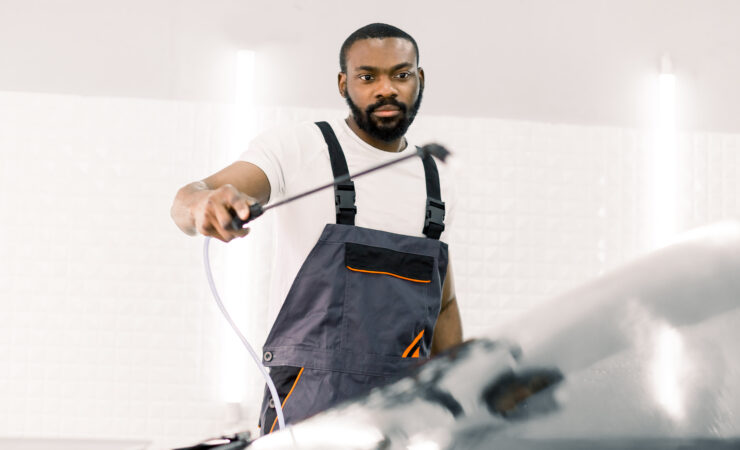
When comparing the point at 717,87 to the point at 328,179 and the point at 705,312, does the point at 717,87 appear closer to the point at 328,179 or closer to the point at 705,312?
the point at 328,179

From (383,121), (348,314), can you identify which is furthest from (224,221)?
(383,121)

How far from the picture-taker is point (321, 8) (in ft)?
8.48

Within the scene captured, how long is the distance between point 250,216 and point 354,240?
0.48 meters

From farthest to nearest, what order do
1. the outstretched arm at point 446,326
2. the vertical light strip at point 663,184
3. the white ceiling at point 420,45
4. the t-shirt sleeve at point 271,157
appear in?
the vertical light strip at point 663,184, the white ceiling at point 420,45, the outstretched arm at point 446,326, the t-shirt sleeve at point 271,157

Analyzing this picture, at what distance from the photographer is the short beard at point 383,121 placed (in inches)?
52.2

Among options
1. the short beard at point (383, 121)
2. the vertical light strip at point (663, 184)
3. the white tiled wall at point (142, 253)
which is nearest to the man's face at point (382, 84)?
the short beard at point (383, 121)

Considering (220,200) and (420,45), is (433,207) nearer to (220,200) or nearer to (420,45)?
(220,200)

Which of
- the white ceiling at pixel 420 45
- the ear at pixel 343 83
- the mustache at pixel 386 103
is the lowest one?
the mustache at pixel 386 103

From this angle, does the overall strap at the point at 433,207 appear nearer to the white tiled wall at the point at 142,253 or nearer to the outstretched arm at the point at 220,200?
the outstretched arm at the point at 220,200

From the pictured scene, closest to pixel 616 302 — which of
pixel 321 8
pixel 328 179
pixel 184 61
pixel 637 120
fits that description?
pixel 328 179

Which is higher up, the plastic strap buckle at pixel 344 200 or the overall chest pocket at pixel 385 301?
the plastic strap buckle at pixel 344 200

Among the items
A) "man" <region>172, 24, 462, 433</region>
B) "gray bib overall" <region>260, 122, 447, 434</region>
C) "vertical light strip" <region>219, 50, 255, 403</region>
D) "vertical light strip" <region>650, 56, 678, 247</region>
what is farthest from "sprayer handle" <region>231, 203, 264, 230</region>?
"vertical light strip" <region>650, 56, 678, 247</region>

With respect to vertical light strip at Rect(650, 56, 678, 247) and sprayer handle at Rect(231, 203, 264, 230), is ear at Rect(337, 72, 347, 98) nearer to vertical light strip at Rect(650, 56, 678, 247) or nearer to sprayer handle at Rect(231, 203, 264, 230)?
sprayer handle at Rect(231, 203, 264, 230)

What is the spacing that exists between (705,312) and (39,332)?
2619mm
